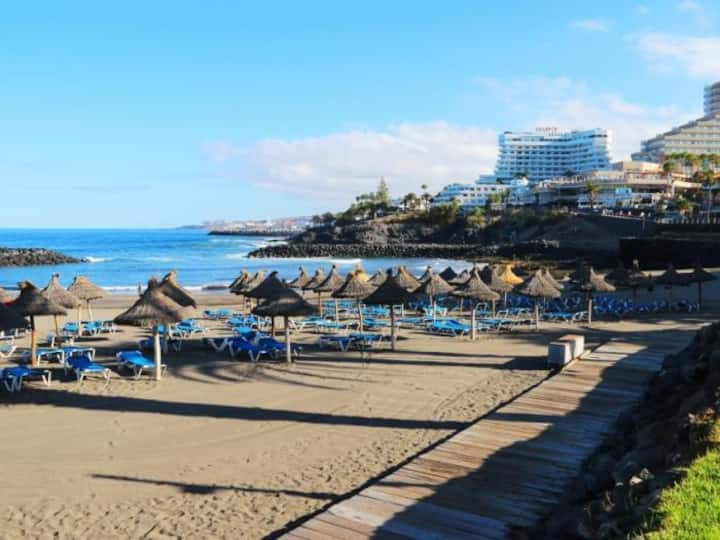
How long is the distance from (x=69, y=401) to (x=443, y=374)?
24.0ft

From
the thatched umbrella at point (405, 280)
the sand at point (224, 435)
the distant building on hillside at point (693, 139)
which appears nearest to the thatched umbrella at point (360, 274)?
the thatched umbrella at point (405, 280)

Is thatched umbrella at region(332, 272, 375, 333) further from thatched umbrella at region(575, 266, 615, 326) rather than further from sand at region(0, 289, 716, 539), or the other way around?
thatched umbrella at region(575, 266, 615, 326)

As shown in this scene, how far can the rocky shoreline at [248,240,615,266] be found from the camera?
59344 mm

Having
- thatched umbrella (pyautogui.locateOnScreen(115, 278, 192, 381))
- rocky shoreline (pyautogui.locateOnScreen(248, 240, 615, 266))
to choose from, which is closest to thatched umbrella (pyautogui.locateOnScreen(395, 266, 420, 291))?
thatched umbrella (pyautogui.locateOnScreen(115, 278, 192, 381))

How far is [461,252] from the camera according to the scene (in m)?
78.3

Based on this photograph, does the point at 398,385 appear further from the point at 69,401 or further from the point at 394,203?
the point at 394,203

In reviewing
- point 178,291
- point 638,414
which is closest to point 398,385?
point 638,414

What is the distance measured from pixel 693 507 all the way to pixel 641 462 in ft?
5.07

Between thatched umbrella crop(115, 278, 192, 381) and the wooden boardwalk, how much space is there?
7262mm

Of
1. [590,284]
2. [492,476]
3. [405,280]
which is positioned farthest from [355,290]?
[492,476]

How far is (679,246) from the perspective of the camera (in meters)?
46.8

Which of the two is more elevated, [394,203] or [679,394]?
[394,203]

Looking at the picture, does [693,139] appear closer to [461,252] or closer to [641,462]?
[461,252]

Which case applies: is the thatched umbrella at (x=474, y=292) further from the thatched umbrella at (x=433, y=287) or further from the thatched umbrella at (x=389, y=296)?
the thatched umbrella at (x=389, y=296)
